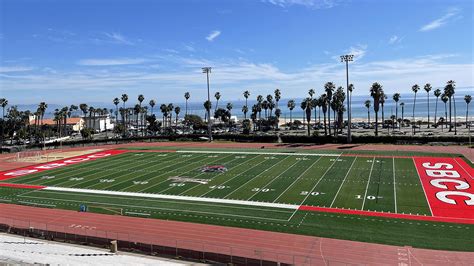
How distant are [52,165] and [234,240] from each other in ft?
138

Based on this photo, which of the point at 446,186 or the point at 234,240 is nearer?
the point at 234,240

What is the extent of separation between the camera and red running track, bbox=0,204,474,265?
21641mm

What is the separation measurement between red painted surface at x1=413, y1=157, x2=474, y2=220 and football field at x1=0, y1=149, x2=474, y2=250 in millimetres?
451

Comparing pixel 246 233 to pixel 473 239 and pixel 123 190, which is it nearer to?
pixel 473 239

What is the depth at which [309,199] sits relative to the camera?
34.0 meters

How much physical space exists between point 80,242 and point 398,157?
4331 centimetres

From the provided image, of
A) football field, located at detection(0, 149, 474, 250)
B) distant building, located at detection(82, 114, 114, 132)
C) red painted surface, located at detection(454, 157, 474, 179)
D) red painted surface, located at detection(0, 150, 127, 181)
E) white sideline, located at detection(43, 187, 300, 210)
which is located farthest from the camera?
distant building, located at detection(82, 114, 114, 132)

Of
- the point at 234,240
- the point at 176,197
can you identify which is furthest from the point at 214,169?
the point at 234,240

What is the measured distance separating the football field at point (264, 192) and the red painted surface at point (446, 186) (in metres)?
0.45

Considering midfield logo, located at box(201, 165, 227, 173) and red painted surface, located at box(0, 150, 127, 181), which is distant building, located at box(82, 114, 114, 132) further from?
midfield logo, located at box(201, 165, 227, 173)

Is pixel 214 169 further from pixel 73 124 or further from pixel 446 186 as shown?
pixel 73 124

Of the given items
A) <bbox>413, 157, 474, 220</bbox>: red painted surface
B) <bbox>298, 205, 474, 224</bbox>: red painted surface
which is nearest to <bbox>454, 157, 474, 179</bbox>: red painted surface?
<bbox>413, 157, 474, 220</bbox>: red painted surface

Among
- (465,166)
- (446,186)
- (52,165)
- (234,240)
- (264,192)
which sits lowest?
(234,240)

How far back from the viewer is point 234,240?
83.3ft
